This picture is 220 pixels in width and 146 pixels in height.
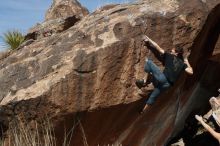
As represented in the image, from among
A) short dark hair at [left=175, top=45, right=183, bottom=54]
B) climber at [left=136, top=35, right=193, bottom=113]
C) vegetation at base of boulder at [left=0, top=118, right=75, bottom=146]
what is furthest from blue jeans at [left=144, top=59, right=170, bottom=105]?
vegetation at base of boulder at [left=0, top=118, right=75, bottom=146]

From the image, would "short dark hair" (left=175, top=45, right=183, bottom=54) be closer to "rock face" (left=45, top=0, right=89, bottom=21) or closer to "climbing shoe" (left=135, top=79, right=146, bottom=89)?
"climbing shoe" (left=135, top=79, right=146, bottom=89)

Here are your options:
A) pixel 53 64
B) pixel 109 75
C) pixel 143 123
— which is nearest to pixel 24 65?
pixel 53 64

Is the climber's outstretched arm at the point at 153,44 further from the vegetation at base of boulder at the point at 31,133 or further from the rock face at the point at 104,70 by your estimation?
the vegetation at base of boulder at the point at 31,133

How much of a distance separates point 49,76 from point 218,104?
374 cm

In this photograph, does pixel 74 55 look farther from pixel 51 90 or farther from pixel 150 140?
pixel 150 140

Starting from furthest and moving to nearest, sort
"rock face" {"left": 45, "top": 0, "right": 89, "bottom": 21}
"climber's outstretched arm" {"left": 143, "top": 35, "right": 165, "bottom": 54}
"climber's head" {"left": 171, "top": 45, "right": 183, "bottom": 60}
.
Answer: "rock face" {"left": 45, "top": 0, "right": 89, "bottom": 21}
"climber's head" {"left": 171, "top": 45, "right": 183, "bottom": 60}
"climber's outstretched arm" {"left": 143, "top": 35, "right": 165, "bottom": 54}

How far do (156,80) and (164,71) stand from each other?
21cm

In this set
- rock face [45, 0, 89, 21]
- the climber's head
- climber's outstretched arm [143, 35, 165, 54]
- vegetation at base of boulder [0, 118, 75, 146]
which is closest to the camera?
vegetation at base of boulder [0, 118, 75, 146]

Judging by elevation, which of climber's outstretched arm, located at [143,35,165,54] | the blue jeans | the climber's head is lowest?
the blue jeans

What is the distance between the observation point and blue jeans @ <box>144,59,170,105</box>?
992 cm

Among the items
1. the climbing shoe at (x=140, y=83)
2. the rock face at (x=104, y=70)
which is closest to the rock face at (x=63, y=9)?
the rock face at (x=104, y=70)

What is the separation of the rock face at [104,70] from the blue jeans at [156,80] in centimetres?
13

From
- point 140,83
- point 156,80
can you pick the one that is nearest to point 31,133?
point 140,83

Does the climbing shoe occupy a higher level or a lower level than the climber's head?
lower
